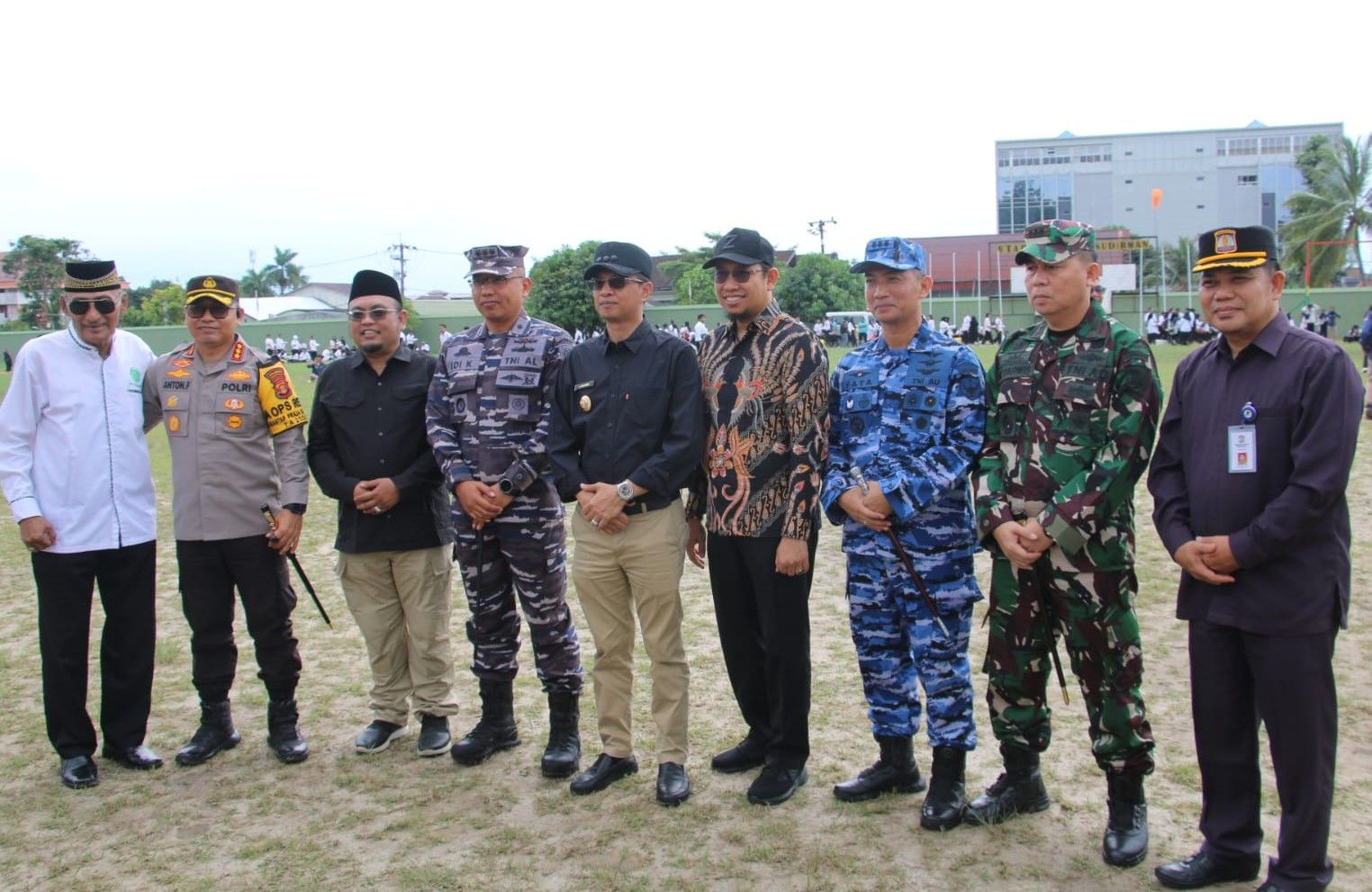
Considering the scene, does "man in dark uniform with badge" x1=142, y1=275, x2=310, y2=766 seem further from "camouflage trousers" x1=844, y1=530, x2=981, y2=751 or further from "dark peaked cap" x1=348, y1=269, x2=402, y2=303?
"camouflage trousers" x1=844, y1=530, x2=981, y2=751

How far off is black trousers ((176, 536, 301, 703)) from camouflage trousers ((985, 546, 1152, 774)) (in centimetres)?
306

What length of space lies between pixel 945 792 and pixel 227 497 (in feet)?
10.5

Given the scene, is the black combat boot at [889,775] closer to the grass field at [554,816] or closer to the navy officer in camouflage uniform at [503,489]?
the grass field at [554,816]

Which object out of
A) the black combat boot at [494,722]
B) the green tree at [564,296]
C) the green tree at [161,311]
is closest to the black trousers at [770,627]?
the black combat boot at [494,722]

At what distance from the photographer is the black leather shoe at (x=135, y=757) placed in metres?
4.59

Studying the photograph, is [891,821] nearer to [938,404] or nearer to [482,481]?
[938,404]

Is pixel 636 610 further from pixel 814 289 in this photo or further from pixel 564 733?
pixel 814 289

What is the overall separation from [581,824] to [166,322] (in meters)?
74.8

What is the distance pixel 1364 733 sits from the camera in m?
4.34

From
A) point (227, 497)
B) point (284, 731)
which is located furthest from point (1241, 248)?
point (284, 731)

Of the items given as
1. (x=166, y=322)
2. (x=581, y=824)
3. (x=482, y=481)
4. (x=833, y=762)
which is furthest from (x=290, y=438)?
(x=166, y=322)

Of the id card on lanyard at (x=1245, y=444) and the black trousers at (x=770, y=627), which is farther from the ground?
the id card on lanyard at (x=1245, y=444)

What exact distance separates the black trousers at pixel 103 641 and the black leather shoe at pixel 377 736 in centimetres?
95

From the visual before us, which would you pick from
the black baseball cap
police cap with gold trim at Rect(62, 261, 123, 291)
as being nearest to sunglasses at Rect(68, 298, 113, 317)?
police cap with gold trim at Rect(62, 261, 123, 291)
